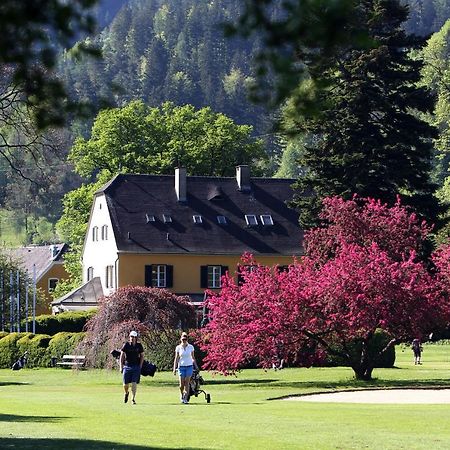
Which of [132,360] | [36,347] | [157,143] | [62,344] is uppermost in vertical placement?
[157,143]

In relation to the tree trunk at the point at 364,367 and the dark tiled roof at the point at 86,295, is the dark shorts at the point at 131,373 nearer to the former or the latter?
the tree trunk at the point at 364,367

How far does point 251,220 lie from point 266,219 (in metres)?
0.99

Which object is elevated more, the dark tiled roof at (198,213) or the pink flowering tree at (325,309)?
the dark tiled roof at (198,213)

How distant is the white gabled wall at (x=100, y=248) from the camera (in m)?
81.0

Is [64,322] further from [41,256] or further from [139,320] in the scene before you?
[41,256]

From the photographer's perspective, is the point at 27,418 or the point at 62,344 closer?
the point at 27,418

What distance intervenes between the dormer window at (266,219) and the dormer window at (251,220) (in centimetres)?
42

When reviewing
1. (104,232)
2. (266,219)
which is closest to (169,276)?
(104,232)

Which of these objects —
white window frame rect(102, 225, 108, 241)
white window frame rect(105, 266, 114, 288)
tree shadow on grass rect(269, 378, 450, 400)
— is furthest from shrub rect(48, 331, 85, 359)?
white window frame rect(102, 225, 108, 241)

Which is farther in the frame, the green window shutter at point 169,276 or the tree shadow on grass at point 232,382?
the green window shutter at point 169,276

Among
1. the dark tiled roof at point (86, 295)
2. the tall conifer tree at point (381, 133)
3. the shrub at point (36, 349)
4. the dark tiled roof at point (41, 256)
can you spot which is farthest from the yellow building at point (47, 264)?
the tall conifer tree at point (381, 133)

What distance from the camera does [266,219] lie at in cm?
8450

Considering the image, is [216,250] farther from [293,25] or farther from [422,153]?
[293,25]

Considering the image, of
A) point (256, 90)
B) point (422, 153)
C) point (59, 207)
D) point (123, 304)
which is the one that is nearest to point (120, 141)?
point (422, 153)
